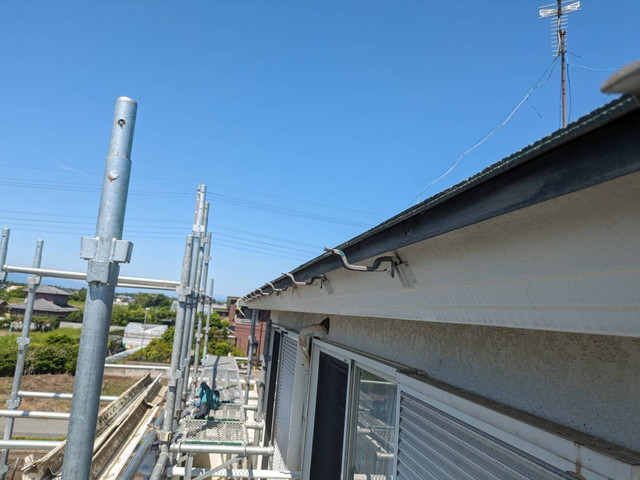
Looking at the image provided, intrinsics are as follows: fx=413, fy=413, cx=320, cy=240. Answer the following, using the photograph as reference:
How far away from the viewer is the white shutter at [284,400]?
17.3 ft

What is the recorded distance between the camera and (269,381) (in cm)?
791

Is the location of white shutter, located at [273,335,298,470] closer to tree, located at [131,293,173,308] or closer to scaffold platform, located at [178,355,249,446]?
scaffold platform, located at [178,355,249,446]

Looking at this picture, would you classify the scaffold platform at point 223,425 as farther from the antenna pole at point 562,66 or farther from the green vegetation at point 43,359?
the green vegetation at point 43,359

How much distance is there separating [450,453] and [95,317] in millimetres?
1456

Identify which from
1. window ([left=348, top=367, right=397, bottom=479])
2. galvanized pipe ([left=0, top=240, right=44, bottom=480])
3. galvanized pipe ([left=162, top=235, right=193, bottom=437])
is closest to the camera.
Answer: window ([left=348, top=367, right=397, bottom=479])

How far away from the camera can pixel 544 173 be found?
0.81 m

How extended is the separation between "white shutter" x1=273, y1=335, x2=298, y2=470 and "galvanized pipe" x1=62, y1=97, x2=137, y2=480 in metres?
3.74

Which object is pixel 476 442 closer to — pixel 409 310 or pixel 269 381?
pixel 409 310

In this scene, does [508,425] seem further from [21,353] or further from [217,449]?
[21,353]

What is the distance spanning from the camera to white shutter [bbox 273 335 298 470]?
5.26m

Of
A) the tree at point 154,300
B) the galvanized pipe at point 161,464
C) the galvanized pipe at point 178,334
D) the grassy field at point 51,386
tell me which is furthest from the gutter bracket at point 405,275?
the tree at point 154,300

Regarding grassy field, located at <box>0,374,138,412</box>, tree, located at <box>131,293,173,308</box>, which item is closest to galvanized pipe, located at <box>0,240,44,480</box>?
grassy field, located at <box>0,374,138,412</box>

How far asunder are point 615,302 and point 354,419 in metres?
2.55

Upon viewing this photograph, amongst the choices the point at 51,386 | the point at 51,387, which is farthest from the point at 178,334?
the point at 51,386
